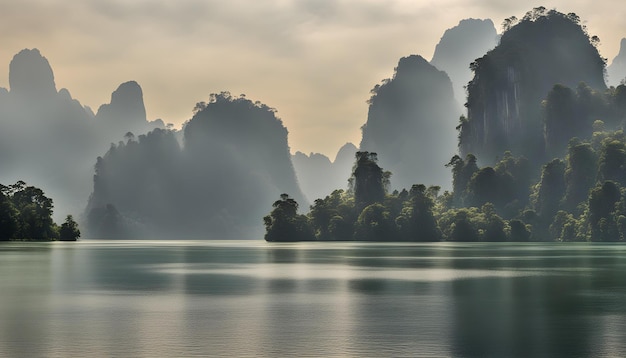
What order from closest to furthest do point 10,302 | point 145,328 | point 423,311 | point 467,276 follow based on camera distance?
point 145,328, point 423,311, point 10,302, point 467,276

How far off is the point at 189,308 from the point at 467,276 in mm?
29208

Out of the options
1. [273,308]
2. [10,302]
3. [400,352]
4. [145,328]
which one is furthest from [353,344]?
[10,302]

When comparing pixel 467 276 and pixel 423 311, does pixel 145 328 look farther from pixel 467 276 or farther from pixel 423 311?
pixel 467 276

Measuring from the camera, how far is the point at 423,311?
3609 centimetres

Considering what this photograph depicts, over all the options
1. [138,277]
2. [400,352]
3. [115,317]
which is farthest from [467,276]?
[400,352]

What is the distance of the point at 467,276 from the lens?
60.8 m

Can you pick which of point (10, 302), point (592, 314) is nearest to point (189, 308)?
point (10, 302)

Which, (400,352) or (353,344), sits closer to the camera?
(400,352)

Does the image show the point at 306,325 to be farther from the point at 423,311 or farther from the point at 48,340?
the point at 48,340

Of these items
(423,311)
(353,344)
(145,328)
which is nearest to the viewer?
(353,344)

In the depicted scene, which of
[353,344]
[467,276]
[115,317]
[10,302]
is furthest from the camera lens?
[467,276]

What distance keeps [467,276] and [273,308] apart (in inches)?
1053

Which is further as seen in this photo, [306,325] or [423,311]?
[423,311]

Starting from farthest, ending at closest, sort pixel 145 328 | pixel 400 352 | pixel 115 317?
pixel 115 317
pixel 145 328
pixel 400 352
